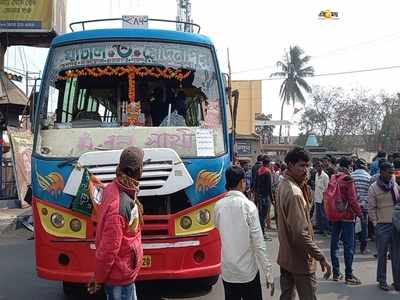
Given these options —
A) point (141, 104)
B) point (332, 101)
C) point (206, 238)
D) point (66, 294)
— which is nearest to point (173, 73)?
point (141, 104)

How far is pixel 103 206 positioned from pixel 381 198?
499 cm

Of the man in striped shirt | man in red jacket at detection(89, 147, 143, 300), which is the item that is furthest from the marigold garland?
the man in striped shirt

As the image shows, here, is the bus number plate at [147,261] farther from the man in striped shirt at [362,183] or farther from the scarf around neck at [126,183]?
the man in striped shirt at [362,183]

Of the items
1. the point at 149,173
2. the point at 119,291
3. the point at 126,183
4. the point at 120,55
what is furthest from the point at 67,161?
the point at 119,291

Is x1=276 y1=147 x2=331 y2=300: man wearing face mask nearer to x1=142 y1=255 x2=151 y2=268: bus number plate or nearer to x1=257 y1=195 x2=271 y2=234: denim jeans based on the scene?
x1=142 y1=255 x2=151 y2=268: bus number plate

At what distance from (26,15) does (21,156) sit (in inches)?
215

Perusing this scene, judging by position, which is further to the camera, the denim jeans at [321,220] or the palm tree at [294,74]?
the palm tree at [294,74]

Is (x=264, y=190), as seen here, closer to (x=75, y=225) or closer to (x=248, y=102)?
(x=75, y=225)

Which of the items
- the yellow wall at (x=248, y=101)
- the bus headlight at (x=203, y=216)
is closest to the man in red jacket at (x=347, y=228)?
the bus headlight at (x=203, y=216)

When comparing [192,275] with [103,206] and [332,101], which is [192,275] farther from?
[332,101]

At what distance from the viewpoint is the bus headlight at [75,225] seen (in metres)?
6.32

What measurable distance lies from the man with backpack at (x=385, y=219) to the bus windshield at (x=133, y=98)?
259 centimetres

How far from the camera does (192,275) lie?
21.1ft

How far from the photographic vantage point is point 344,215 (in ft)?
26.8
